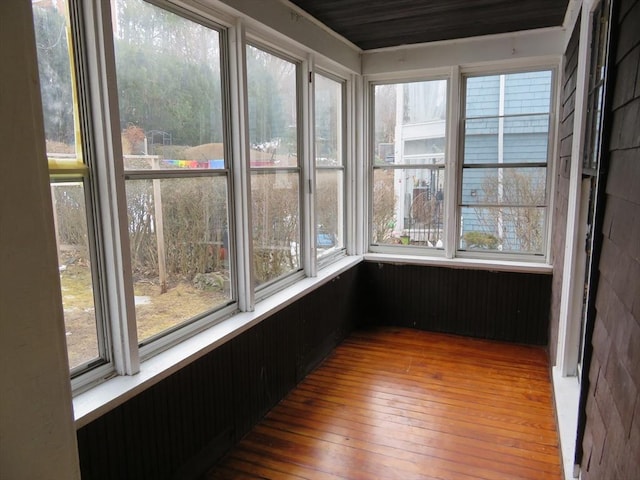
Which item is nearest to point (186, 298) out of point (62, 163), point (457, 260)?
point (62, 163)

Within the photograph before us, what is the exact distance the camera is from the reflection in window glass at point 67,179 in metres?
1.57

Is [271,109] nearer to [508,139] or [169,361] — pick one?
[169,361]

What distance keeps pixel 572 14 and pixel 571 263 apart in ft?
5.77

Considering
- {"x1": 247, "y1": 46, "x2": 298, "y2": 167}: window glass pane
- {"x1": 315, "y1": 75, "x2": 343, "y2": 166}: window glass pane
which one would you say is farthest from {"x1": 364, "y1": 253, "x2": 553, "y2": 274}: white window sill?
{"x1": 247, "y1": 46, "x2": 298, "y2": 167}: window glass pane

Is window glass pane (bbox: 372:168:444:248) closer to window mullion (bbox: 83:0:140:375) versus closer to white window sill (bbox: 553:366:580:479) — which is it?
white window sill (bbox: 553:366:580:479)

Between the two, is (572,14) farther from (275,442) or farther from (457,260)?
(275,442)

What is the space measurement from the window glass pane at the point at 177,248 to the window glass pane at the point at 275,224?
0.34 m

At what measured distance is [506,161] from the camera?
394 cm

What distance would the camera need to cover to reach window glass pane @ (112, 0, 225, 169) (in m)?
1.89

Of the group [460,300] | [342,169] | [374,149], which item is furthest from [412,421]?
[374,149]

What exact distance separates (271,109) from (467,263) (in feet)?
7.25

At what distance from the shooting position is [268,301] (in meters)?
2.93

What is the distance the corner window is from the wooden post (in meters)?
2.87

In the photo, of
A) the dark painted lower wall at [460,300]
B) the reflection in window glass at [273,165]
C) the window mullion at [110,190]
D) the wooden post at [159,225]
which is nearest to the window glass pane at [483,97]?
the dark painted lower wall at [460,300]
